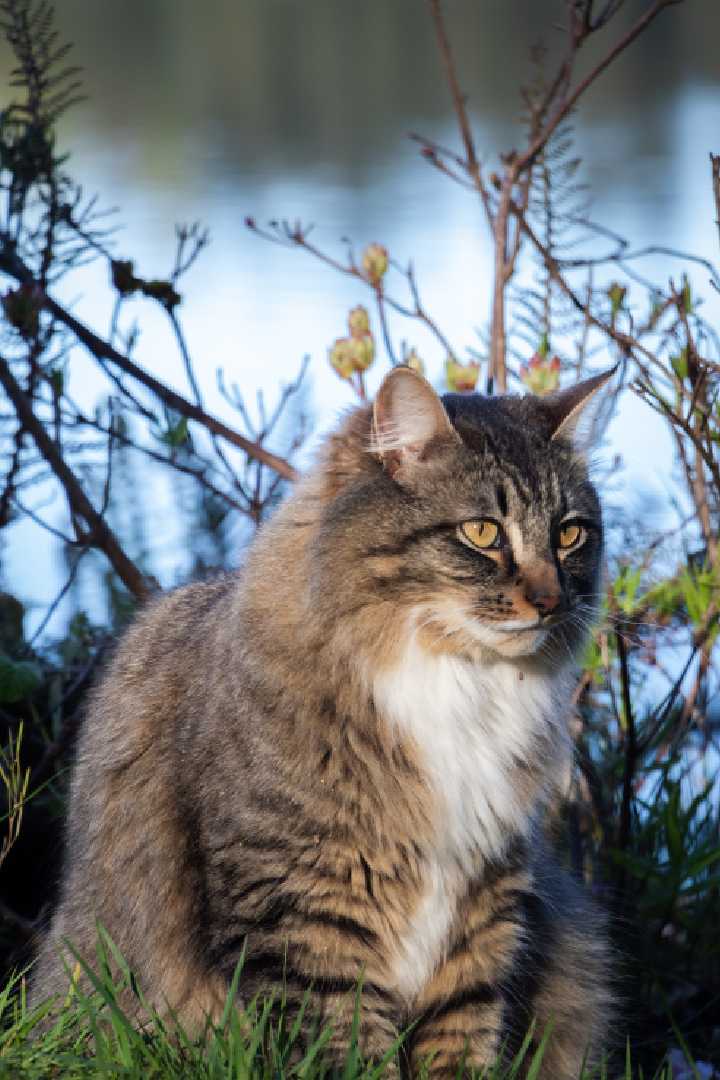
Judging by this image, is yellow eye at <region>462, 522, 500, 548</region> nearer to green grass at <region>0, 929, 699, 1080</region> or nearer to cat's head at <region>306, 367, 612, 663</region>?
cat's head at <region>306, 367, 612, 663</region>

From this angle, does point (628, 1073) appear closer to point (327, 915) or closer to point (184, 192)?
point (327, 915)

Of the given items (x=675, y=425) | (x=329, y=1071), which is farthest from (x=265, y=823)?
(x=675, y=425)

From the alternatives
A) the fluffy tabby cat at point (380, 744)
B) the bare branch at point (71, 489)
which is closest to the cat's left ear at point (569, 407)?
the fluffy tabby cat at point (380, 744)

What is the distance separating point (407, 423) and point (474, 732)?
599 millimetres

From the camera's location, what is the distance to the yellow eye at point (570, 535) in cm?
217

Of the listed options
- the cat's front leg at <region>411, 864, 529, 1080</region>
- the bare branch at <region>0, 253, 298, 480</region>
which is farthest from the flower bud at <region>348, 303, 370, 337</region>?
the cat's front leg at <region>411, 864, 529, 1080</region>

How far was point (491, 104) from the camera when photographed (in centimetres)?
996

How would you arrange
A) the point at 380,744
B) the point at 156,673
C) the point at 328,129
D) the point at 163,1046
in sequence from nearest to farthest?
the point at 163,1046 → the point at 380,744 → the point at 156,673 → the point at 328,129

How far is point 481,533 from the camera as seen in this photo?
207 cm

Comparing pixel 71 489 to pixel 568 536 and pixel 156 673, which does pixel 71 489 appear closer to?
pixel 156 673

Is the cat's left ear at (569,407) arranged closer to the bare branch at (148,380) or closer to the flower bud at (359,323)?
the flower bud at (359,323)

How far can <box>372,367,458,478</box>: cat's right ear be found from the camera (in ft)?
6.55

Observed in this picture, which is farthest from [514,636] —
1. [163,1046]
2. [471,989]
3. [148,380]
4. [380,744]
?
[148,380]

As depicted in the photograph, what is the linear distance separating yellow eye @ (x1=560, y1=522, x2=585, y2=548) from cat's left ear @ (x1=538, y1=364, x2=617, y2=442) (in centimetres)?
19
